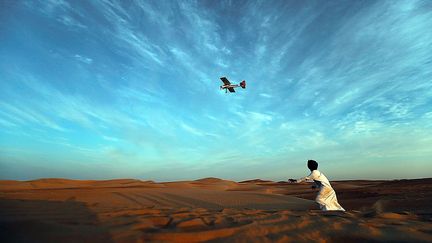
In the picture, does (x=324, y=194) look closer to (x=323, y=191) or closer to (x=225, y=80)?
(x=323, y=191)

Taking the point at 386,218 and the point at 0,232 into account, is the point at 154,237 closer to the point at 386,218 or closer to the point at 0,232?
the point at 0,232

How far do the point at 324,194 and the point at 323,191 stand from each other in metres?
0.08

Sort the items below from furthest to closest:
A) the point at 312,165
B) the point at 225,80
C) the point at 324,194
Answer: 1. the point at 225,80
2. the point at 312,165
3. the point at 324,194

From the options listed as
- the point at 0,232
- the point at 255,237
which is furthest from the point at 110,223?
the point at 255,237

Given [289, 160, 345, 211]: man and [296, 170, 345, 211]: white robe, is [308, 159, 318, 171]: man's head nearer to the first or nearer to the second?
[289, 160, 345, 211]: man

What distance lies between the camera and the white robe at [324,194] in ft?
25.6

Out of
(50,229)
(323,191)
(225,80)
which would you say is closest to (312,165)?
(323,191)

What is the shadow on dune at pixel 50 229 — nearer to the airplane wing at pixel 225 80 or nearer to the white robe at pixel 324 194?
the white robe at pixel 324 194

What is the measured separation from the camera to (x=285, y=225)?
4414mm

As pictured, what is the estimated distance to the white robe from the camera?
7801 millimetres

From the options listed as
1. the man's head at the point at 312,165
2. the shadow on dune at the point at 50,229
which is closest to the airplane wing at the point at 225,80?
the man's head at the point at 312,165

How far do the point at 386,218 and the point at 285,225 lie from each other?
2.09 metres

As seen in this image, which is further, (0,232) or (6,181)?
(6,181)

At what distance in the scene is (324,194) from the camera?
7961mm
